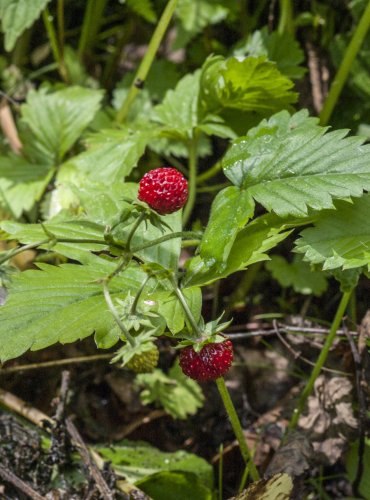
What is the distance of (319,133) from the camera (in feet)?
4.97

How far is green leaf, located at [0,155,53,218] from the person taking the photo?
2264 mm

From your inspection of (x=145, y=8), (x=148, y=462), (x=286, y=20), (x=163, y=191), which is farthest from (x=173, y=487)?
(x=145, y=8)

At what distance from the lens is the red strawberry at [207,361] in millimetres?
1299

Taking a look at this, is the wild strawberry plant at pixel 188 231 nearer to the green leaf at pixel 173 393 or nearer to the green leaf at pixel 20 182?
the green leaf at pixel 173 393

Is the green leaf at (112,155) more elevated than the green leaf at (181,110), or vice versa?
the green leaf at (181,110)

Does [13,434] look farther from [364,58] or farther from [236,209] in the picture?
[364,58]

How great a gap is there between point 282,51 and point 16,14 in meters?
0.89

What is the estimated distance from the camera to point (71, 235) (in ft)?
5.08

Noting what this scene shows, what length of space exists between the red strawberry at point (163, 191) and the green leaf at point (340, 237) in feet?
1.05

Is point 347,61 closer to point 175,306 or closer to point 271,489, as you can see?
point 175,306

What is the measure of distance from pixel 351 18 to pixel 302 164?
4.35 feet

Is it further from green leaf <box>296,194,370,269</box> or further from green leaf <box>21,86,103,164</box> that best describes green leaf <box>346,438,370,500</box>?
green leaf <box>21,86,103,164</box>

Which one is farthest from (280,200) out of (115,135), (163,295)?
(115,135)

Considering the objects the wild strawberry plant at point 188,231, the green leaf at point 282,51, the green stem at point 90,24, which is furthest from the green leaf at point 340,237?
the green stem at point 90,24
